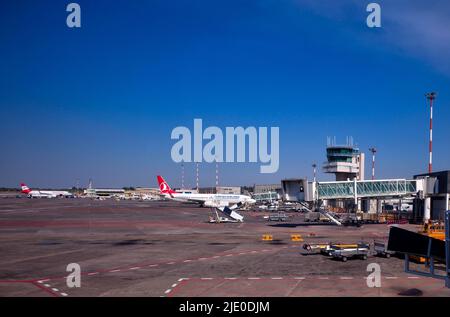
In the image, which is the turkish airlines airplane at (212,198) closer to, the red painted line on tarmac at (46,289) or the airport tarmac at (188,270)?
the airport tarmac at (188,270)

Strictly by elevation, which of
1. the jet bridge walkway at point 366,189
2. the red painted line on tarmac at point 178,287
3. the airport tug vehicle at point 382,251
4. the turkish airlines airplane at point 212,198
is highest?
the jet bridge walkway at point 366,189

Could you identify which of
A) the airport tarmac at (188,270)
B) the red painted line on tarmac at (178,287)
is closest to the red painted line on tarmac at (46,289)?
the airport tarmac at (188,270)

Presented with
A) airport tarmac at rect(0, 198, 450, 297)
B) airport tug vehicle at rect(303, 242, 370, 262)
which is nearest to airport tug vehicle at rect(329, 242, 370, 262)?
airport tug vehicle at rect(303, 242, 370, 262)

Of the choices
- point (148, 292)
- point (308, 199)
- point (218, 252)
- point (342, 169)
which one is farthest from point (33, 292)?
point (342, 169)

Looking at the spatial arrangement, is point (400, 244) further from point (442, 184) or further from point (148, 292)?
point (442, 184)

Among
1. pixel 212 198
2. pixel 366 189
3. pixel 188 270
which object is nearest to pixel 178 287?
pixel 188 270

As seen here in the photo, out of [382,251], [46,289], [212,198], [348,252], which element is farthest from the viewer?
[212,198]

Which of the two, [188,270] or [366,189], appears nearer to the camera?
[188,270]

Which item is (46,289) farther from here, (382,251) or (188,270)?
(382,251)

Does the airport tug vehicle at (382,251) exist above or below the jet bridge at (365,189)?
below

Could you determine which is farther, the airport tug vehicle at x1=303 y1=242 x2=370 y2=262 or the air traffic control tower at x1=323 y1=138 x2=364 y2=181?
the air traffic control tower at x1=323 y1=138 x2=364 y2=181

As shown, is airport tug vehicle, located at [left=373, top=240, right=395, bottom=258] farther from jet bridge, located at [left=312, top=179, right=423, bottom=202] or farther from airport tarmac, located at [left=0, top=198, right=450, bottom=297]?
jet bridge, located at [left=312, top=179, right=423, bottom=202]

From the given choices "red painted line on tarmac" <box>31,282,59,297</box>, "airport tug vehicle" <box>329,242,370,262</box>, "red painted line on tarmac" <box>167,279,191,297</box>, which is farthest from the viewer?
"airport tug vehicle" <box>329,242,370,262</box>
